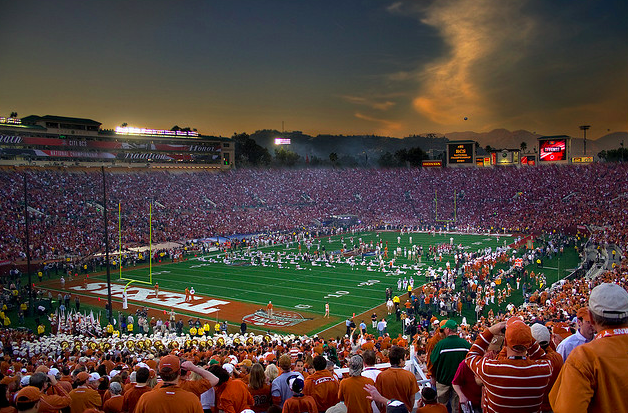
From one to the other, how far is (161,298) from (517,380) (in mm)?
23477

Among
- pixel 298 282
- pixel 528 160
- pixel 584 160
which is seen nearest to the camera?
pixel 298 282

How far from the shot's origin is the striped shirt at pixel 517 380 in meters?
3.22

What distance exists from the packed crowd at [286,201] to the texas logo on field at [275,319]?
18.5 metres

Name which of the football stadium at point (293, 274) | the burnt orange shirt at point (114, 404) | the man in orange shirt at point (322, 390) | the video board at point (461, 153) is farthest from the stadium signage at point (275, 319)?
the video board at point (461, 153)

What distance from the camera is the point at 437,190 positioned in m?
66.0

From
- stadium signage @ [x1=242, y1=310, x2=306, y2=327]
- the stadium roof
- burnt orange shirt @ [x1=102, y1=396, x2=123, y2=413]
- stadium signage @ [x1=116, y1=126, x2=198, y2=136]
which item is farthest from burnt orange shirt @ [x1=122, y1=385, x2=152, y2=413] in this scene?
stadium signage @ [x1=116, y1=126, x2=198, y2=136]

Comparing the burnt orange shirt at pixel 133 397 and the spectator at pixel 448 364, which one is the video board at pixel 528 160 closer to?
the spectator at pixel 448 364

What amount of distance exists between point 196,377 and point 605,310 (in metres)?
3.85

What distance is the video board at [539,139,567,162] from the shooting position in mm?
62156

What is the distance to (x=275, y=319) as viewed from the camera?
20.5 meters

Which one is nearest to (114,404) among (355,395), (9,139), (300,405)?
(300,405)

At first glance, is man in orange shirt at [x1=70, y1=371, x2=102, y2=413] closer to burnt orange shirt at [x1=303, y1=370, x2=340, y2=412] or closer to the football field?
burnt orange shirt at [x1=303, y1=370, x2=340, y2=412]

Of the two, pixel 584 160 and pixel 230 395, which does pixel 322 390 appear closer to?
pixel 230 395

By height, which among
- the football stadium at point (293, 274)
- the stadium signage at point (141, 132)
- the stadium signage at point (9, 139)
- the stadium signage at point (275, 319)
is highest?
the stadium signage at point (141, 132)
